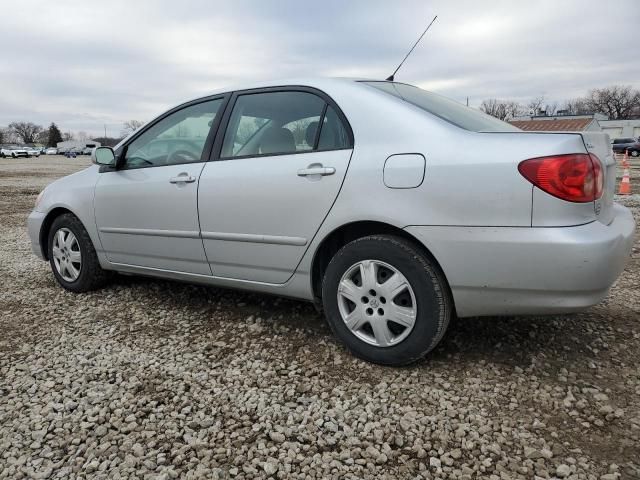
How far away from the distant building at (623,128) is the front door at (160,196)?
229ft

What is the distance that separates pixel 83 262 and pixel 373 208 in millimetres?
2647

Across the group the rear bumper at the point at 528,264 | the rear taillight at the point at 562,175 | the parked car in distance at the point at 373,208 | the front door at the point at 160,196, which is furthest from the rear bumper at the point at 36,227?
the rear taillight at the point at 562,175

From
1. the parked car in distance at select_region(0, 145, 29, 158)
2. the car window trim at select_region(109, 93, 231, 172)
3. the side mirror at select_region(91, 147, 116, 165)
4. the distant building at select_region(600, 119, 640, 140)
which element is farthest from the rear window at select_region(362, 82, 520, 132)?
the distant building at select_region(600, 119, 640, 140)

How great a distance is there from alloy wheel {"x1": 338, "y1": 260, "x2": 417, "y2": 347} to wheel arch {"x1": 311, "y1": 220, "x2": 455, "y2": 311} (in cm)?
17

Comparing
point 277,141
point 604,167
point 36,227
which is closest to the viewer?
point 604,167

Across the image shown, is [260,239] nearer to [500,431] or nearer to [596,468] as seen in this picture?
[500,431]

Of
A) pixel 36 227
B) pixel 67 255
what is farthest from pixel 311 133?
pixel 36 227

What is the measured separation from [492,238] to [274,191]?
121 cm

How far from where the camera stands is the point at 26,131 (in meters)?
116

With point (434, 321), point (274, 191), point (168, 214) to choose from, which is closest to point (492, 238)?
point (434, 321)

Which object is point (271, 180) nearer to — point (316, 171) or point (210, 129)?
point (316, 171)

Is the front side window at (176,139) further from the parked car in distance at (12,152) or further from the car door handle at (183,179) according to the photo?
the parked car in distance at (12,152)

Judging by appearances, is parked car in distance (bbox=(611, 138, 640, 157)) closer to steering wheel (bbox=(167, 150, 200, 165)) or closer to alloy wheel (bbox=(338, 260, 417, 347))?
steering wheel (bbox=(167, 150, 200, 165))

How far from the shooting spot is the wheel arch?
2.56m
